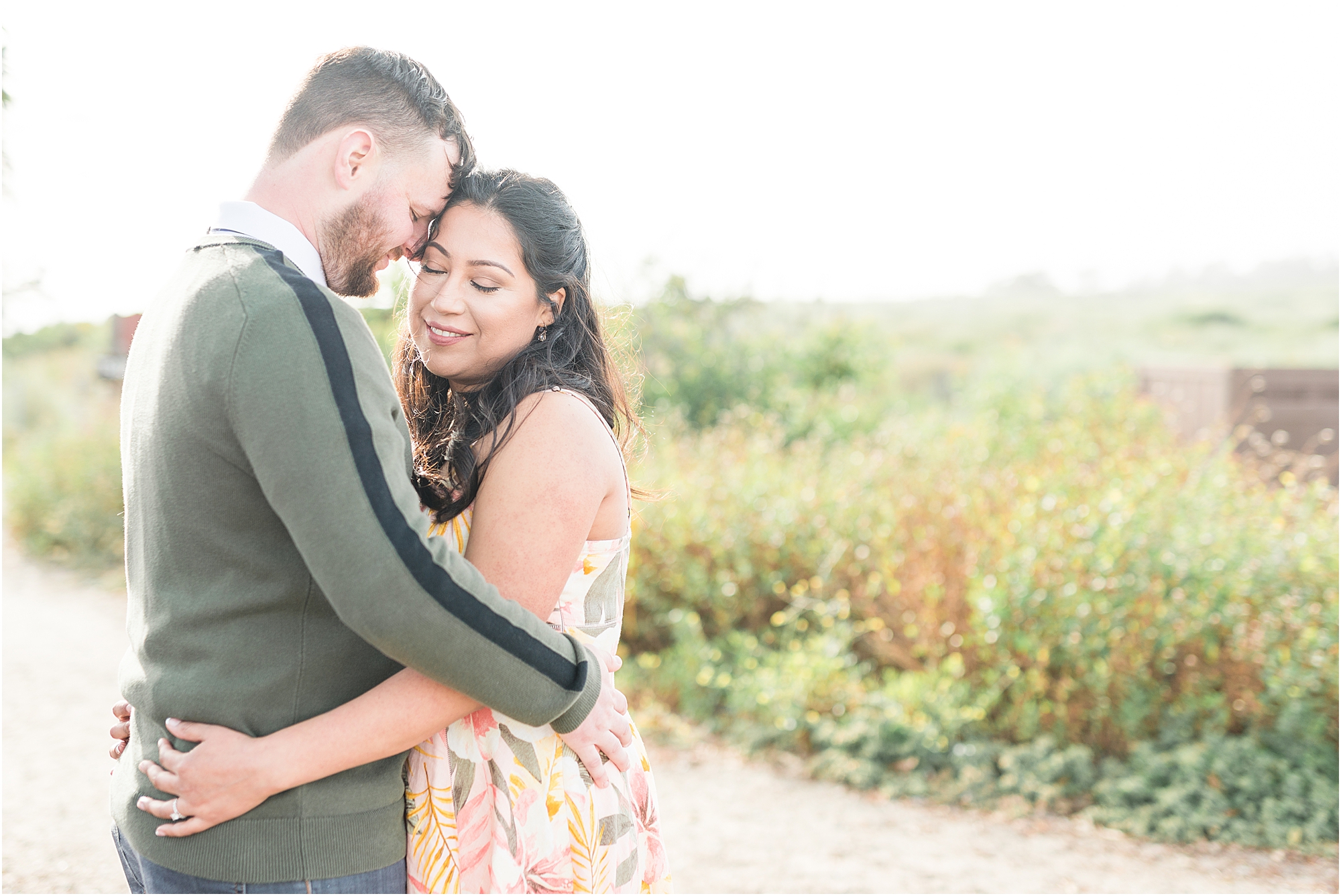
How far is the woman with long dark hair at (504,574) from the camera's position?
4.58ft

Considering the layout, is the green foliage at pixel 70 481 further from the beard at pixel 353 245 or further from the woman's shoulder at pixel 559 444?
the woman's shoulder at pixel 559 444

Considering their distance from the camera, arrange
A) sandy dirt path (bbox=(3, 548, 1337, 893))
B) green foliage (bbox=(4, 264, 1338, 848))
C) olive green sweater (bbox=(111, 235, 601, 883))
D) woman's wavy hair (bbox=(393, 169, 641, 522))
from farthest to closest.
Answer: green foliage (bbox=(4, 264, 1338, 848)), sandy dirt path (bbox=(3, 548, 1337, 893)), woman's wavy hair (bbox=(393, 169, 641, 522)), olive green sweater (bbox=(111, 235, 601, 883))

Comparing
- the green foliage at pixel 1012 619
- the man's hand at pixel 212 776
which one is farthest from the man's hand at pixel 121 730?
the green foliage at pixel 1012 619

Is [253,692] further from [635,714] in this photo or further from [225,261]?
[635,714]

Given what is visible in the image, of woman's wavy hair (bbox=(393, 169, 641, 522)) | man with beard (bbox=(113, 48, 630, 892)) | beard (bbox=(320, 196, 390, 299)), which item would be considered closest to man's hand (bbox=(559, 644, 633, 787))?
man with beard (bbox=(113, 48, 630, 892))

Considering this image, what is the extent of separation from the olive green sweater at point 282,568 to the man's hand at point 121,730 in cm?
21

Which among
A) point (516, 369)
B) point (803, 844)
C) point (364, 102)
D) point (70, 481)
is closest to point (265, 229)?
point (364, 102)

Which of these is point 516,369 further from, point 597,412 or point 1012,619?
point 1012,619

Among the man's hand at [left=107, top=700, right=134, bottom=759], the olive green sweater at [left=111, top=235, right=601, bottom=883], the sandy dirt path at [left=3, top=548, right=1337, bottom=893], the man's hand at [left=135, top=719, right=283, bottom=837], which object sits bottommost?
the sandy dirt path at [left=3, top=548, right=1337, bottom=893]

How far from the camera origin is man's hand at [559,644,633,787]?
156cm

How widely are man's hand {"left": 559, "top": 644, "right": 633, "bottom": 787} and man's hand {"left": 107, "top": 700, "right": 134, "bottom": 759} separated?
79 centimetres

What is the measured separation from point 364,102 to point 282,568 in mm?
783

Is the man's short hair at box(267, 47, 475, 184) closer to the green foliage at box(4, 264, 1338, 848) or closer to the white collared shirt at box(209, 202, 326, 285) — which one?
the white collared shirt at box(209, 202, 326, 285)

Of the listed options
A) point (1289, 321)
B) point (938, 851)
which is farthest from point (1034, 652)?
point (1289, 321)
